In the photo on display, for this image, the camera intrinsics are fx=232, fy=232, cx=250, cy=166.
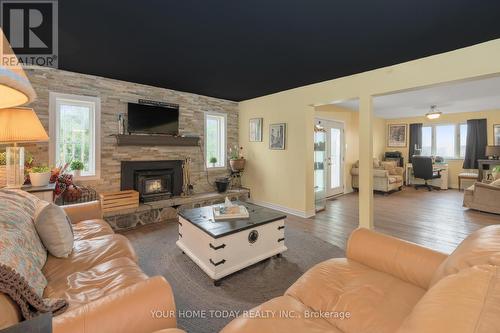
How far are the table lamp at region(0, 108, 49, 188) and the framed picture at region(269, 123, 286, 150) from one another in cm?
349

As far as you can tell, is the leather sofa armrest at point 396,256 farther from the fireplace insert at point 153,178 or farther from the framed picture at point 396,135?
the framed picture at point 396,135

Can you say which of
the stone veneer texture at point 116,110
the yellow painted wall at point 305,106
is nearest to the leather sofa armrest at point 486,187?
the yellow painted wall at point 305,106

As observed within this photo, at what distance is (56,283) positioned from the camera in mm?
1327

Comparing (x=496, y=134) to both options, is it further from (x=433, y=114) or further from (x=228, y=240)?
(x=228, y=240)

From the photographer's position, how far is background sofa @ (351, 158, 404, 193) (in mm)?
6180

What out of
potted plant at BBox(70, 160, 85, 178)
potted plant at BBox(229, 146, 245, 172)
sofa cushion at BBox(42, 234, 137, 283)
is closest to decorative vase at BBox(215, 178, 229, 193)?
potted plant at BBox(229, 146, 245, 172)

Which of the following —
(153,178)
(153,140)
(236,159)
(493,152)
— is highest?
(153,140)

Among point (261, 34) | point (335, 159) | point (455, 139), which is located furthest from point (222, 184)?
point (455, 139)

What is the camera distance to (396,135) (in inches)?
326

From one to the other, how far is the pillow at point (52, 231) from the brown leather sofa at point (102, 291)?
0.07 meters

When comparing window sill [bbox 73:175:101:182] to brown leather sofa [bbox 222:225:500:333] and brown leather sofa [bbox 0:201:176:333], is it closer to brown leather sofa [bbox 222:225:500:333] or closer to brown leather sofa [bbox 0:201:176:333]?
brown leather sofa [bbox 0:201:176:333]

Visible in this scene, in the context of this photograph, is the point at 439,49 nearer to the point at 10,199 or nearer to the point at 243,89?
the point at 243,89

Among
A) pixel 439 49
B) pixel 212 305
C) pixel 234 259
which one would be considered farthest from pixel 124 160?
pixel 439 49

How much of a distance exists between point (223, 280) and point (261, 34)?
2.44 meters
